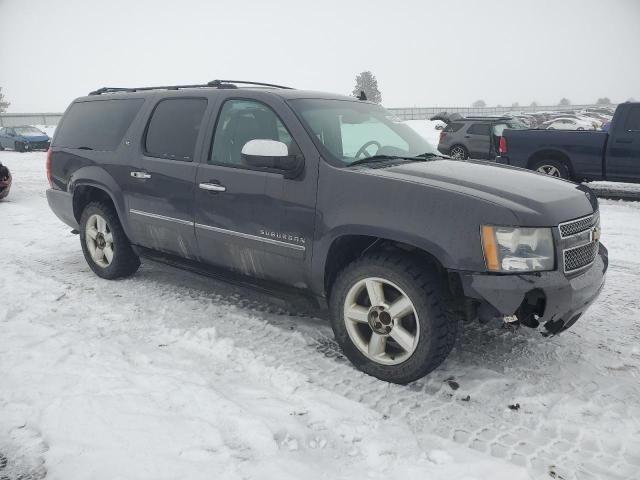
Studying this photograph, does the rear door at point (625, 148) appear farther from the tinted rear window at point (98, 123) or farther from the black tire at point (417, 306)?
the tinted rear window at point (98, 123)

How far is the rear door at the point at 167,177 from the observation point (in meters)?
4.11

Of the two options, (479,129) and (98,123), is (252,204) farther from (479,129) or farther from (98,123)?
(479,129)

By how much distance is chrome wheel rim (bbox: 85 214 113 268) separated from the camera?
5.05m

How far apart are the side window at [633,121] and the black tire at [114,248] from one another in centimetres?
927

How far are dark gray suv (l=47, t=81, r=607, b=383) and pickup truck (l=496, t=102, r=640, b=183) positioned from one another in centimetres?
712

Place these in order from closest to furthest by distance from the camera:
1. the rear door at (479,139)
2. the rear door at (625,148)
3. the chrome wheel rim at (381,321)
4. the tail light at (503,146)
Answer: the chrome wheel rim at (381,321) < the rear door at (625,148) < the tail light at (503,146) < the rear door at (479,139)

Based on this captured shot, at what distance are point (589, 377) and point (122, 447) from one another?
2848 mm

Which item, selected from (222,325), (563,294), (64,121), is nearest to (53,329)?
(222,325)

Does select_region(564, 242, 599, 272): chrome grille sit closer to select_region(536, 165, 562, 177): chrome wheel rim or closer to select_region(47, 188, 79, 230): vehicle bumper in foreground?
select_region(47, 188, 79, 230): vehicle bumper in foreground

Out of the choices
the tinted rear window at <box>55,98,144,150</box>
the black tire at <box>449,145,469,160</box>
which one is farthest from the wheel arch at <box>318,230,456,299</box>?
the black tire at <box>449,145,469,160</box>

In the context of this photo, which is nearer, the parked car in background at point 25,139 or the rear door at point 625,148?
the rear door at point 625,148

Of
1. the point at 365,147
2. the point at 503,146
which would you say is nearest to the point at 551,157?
the point at 503,146

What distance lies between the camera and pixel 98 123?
505cm

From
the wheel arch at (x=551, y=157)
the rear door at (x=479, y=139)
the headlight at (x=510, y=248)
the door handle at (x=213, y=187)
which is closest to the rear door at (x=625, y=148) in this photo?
the wheel arch at (x=551, y=157)
